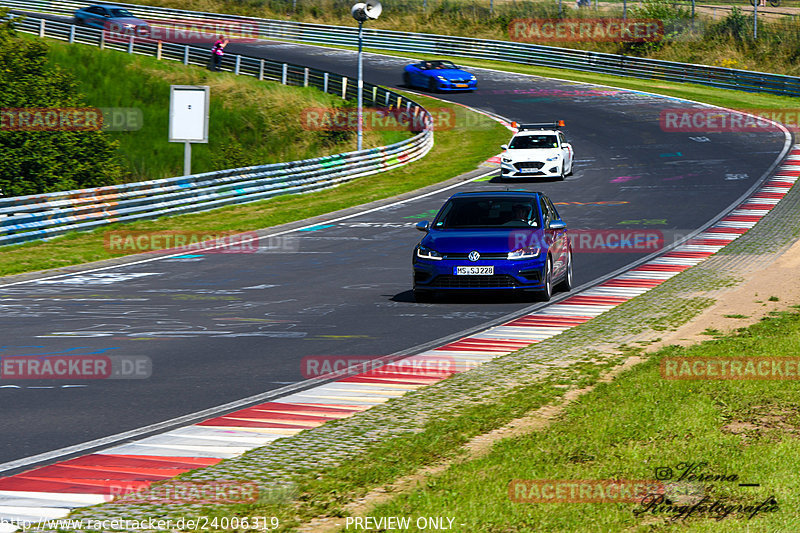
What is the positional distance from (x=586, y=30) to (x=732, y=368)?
57432 millimetres

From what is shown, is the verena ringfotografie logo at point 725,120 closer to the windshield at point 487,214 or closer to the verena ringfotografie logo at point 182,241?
the verena ringfotografie logo at point 182,241

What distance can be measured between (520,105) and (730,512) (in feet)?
146

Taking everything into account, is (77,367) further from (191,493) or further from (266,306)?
(191,493)

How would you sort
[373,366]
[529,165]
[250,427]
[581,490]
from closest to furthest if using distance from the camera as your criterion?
[581,490], [250,427], [373,366], [529,165]

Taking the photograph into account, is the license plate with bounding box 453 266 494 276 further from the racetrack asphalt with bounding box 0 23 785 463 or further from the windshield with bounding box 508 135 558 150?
the windshield with bounding box 508 135 558 150

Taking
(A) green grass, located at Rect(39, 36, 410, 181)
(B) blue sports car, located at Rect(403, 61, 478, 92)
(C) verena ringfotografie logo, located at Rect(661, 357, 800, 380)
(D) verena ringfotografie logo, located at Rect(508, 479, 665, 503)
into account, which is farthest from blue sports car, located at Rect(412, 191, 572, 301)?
(B) blue sports car, located at Rect(403, 61, 478, 92)

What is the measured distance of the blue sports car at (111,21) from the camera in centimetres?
5812

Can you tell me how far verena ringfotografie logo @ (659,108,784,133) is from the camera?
140ft

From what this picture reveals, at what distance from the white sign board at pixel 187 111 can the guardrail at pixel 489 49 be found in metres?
32.3

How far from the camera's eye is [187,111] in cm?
2891

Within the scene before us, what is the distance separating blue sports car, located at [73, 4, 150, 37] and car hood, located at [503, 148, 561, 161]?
1283 inches

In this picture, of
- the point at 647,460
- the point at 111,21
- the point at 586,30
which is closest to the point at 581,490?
the point at 647,460

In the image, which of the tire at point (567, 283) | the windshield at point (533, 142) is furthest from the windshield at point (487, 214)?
the windshield at point (533, 142)

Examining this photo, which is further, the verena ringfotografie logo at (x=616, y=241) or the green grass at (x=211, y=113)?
the green grass at (x=211, y=113)
